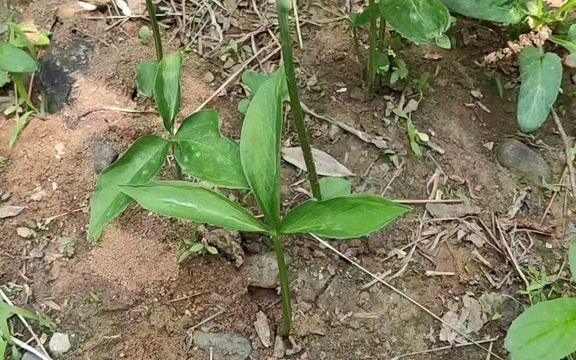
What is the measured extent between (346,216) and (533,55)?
2.47ft

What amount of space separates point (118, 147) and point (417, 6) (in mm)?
727

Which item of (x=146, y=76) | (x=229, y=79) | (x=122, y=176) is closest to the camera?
(x=122, y=176)

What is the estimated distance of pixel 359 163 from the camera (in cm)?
179

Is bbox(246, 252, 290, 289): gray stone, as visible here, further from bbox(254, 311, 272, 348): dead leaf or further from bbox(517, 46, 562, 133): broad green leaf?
bbox(517, 46, 562, 133): broad green leaf

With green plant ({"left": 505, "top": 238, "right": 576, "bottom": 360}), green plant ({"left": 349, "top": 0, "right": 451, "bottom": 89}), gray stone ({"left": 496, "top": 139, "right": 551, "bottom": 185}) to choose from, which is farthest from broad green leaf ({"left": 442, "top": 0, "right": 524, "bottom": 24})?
green plant ({"left": 505, "top": 238, "right": 576, "bottom": 360})

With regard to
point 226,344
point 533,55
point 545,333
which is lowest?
point 226,344

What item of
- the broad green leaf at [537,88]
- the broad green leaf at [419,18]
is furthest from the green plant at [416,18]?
the broad green leaf at [537,88]

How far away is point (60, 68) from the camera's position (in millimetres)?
1916

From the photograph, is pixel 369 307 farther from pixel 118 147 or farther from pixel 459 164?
pixel 118 147

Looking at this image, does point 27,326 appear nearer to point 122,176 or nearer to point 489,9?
point 122,176

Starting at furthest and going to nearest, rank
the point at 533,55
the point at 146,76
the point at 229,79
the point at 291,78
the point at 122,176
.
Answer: the point at 229,79
the point at 533,55
the point at 146,76
the point at 122,176
the point at 291,78

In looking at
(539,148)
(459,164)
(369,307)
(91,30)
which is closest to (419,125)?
(459,164)

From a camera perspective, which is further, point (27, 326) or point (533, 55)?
point (533, 55)

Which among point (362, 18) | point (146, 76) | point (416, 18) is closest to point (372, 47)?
point (362, 18)
